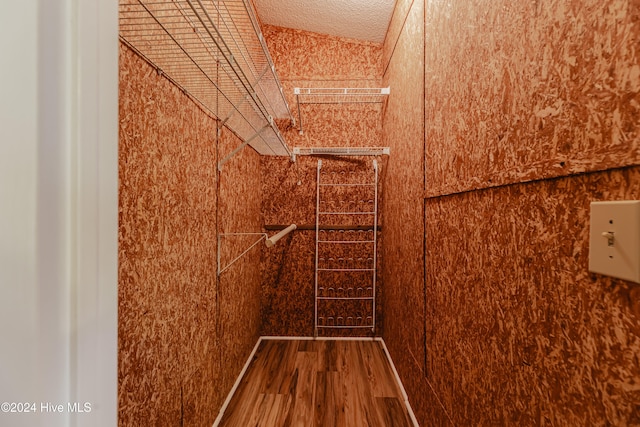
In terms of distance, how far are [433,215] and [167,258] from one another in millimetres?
1206

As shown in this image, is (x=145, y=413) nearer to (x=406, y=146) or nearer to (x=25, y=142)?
(x=25, y=142)

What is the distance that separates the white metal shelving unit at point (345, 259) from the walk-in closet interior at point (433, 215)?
24cm

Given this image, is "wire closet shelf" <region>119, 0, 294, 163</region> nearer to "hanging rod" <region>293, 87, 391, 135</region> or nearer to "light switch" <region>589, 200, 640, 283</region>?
"hanging rod" <region>293, 87, 391, 135</region>

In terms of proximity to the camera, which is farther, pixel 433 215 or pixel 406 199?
pixel 406 199

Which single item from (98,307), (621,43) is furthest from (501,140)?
(98,307)

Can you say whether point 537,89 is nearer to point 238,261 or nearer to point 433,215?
point 433,215

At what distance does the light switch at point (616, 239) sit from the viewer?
0.49m

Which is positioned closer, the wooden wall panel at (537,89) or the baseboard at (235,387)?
the wooden wall panel at (537,89)

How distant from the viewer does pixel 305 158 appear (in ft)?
9.52

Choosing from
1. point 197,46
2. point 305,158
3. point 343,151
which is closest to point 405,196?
point 343,151

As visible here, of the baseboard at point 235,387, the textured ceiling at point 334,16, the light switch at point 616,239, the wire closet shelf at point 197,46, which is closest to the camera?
the light switch at point 616,239

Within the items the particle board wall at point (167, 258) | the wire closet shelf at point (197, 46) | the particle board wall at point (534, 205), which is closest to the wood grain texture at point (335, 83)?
the wire closet shelf at point (197, 46)

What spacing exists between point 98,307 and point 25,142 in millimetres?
245

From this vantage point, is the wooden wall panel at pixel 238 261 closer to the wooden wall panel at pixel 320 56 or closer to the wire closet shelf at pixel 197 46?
the wire closet shelf at pixel 197 46
